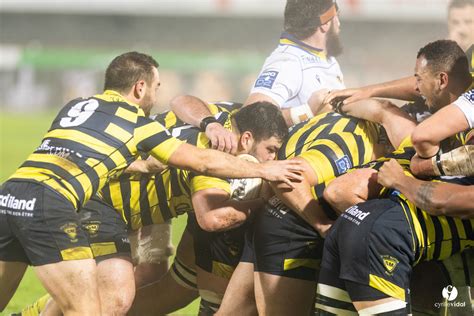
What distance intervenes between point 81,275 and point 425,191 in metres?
1.93

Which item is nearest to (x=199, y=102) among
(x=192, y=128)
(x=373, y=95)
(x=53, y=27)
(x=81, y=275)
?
(x=192, y=128)

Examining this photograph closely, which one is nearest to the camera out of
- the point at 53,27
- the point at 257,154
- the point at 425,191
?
the point at 425,191

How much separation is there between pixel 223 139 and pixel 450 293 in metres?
1.64

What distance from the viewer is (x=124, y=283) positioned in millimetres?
6062

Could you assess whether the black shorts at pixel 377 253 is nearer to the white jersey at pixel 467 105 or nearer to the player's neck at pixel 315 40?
the white jersey at pixel 467 105

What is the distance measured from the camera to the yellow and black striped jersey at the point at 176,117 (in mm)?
6475

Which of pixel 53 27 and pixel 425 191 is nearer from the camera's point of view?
pixel 425 191

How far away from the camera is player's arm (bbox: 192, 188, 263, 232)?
5.56m

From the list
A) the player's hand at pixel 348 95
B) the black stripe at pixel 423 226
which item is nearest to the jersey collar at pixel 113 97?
the player's hand at pixel 348 95

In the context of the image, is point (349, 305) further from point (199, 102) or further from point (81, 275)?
point (199, 102)

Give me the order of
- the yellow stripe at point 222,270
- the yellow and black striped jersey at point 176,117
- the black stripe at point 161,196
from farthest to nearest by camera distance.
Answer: the yellow and black striped jersey at point 176,117 → the black stripe at point 161,196 → the yellow stripe at point 222,270

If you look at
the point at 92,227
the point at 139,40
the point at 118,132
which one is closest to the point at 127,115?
the point at 118,132

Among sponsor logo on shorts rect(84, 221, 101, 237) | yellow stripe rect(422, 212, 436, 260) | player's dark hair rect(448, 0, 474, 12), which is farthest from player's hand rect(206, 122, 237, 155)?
player's dark hair rect(448, 0, 474, 12)

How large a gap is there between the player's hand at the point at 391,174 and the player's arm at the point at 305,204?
44cm
